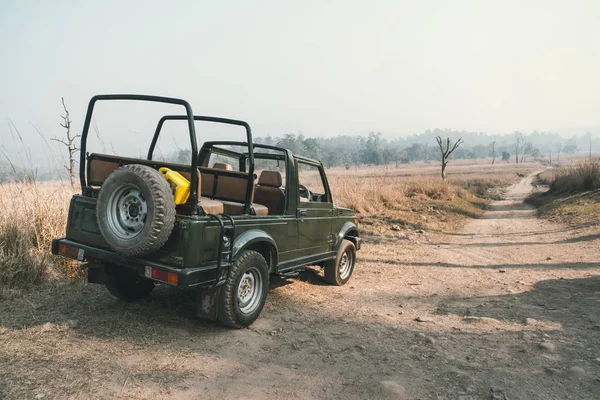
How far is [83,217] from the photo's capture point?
4.36m

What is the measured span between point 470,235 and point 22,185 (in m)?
11.7

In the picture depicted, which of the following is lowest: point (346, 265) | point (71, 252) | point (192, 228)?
point (346, 265)

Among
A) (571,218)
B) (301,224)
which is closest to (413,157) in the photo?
(571,218)

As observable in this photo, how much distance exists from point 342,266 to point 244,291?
109 inches

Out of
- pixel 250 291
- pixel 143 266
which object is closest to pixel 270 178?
pixel 250 291

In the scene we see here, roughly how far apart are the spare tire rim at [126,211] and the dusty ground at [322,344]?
1.05 meters

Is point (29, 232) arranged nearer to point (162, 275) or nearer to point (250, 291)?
point (162, 275)

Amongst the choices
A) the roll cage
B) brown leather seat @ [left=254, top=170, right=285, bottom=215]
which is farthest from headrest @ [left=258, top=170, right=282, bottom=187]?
the roll cage

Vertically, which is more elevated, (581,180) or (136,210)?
(136,210)

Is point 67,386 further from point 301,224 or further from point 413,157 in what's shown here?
point 413,157

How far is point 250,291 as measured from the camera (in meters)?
4.55

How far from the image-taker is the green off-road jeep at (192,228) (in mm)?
3721

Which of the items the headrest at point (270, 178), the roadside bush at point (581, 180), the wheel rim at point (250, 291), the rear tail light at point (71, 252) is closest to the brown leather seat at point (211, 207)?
the wheel rim at point (250, 291)

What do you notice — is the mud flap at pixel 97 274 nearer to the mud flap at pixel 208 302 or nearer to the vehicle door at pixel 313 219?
the mud flap at pixel 208 302
